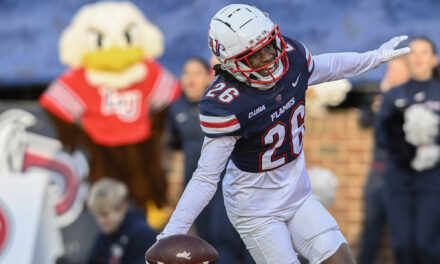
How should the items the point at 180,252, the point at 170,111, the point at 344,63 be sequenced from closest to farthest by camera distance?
the point at 180,252 → the point at 344,63 → the point at 170,111

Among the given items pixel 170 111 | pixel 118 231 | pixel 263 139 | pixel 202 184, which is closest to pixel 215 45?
pixel 263 139

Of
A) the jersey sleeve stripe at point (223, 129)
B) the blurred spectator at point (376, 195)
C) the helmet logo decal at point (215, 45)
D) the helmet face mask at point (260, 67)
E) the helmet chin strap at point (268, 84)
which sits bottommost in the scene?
the blurred spectator at point (376, 195)

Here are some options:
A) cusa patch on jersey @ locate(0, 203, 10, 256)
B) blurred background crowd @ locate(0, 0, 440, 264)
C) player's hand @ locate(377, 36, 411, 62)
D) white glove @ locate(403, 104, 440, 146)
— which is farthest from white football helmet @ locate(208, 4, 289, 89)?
cusa patch on jersey @ locate(0, 203, 10, 256)

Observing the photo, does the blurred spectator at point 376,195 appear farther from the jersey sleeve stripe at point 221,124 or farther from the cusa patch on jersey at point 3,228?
the jersey sleeve stripe at point 221,124

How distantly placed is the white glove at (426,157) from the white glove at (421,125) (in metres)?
0.04

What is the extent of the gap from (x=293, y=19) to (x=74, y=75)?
66.3 inches

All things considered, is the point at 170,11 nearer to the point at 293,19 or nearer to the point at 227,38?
the point at 293,19

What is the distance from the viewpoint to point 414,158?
5.92 meters

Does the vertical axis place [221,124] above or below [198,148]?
above

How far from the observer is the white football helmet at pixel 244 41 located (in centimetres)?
369

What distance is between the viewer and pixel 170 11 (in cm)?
708

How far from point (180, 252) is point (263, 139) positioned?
62cm

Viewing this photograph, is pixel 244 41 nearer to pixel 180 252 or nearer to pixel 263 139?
pixel 263 139

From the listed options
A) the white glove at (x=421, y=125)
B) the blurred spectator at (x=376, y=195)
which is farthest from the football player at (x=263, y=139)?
the blurred spectator at (x=376, y=195)
